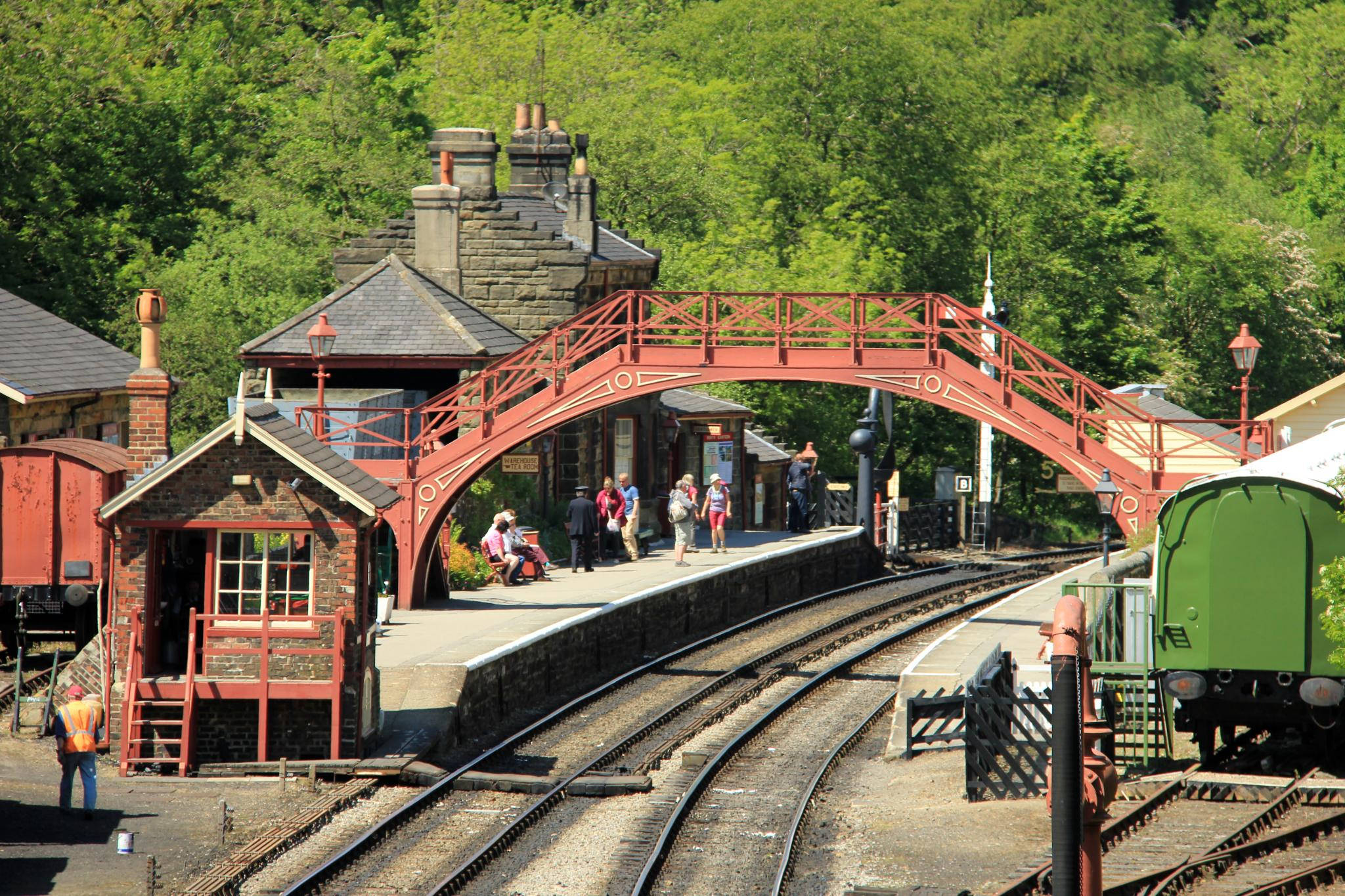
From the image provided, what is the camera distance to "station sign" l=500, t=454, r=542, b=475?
94.7 feet

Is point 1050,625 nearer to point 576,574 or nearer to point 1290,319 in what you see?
point 576,574

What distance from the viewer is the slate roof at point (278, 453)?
1858 cm

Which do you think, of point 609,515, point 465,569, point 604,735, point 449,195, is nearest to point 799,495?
point 609,515

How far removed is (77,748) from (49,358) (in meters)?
14.3

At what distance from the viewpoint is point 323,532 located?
18.8m

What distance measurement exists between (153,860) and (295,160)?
104ft

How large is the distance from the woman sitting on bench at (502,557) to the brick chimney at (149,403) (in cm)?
979

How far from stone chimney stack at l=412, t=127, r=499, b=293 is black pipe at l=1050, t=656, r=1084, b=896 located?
25139 millimetres

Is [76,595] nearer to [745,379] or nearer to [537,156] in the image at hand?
[745,379]

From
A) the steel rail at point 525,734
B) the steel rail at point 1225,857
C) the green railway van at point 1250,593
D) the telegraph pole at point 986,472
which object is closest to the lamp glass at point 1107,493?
the steel rail at point 525,734

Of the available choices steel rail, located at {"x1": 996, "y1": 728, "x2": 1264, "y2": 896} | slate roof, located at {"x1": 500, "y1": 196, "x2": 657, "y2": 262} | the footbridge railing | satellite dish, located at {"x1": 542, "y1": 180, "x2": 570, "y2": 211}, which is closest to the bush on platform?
the footbridge railing

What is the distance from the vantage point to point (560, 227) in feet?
119

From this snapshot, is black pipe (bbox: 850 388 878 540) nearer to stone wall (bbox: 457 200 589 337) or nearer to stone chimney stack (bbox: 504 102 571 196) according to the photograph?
stone chimney stack (bbox: 504 102 571 196)

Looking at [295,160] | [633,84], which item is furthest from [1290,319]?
[295,160]
